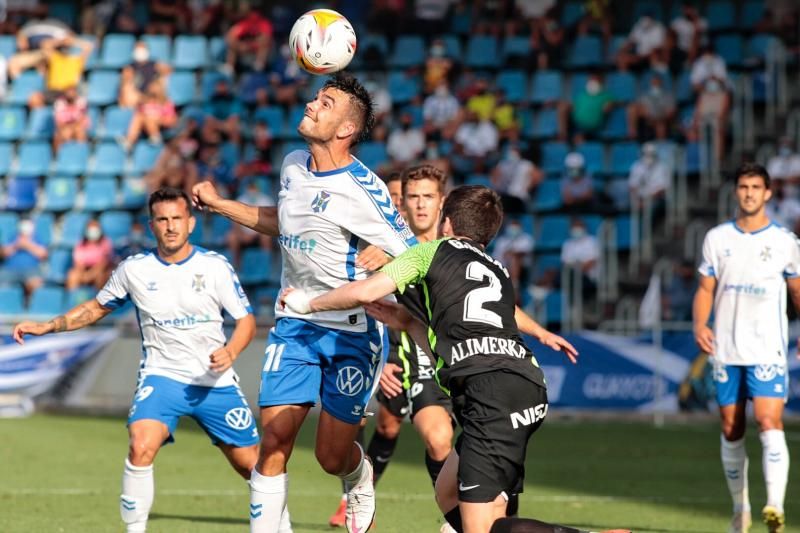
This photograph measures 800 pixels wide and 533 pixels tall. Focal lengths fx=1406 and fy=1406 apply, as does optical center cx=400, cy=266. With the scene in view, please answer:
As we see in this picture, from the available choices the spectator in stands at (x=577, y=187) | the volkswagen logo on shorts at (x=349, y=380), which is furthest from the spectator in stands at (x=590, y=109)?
the volkswagen logo on shorts at (x=349, y=380)

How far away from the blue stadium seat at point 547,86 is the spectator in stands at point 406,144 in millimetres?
2357

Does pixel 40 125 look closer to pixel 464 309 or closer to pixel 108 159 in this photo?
pixel 108 159

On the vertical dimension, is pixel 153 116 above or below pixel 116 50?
below

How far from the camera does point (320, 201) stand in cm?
777

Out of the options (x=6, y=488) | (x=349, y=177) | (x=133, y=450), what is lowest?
(x=6, y=488)

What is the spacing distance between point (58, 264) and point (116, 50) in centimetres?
532

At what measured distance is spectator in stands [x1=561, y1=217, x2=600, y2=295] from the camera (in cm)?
2111

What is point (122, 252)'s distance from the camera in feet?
74.8

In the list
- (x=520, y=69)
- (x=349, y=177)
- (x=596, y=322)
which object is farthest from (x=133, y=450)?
(x=520, y=69)

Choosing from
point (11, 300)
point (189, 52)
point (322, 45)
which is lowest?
point (11, 300)

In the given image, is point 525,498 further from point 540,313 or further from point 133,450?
point 540,313

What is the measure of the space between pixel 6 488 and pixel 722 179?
1382 cm

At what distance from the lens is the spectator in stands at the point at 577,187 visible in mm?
22062

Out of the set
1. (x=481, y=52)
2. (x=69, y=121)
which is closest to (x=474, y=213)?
(x=481, y=52)
